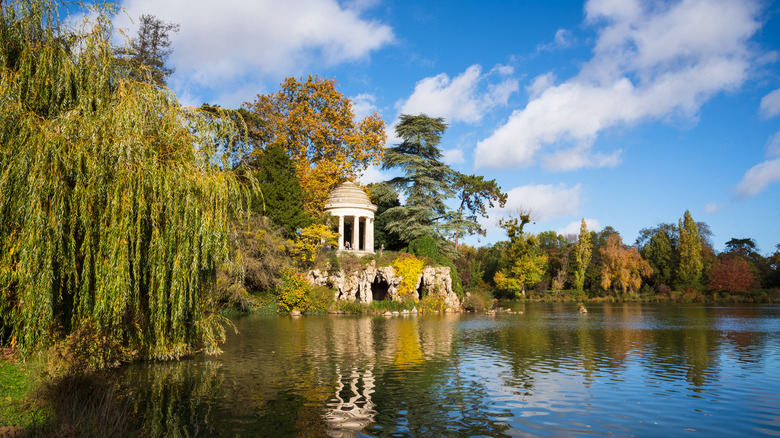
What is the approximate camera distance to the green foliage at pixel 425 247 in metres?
42.6

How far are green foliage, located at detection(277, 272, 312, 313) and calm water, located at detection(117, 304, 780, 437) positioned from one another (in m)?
13.8

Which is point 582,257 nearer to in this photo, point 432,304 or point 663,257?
point 663,257

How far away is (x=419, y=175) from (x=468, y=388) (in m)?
35.1

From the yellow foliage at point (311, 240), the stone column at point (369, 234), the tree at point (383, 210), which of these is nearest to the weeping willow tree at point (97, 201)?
the yellow foliage at point (311, 240)

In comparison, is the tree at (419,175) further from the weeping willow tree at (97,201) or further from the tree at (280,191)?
the weeping willow tree at (97,201)

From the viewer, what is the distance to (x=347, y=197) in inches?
1607

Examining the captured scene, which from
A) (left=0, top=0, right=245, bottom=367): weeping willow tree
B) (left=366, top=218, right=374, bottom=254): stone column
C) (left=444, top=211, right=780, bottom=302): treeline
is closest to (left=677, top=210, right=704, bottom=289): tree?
(left=444, top=211, right=780, bottom=302): treeline

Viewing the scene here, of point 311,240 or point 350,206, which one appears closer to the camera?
point 311,240

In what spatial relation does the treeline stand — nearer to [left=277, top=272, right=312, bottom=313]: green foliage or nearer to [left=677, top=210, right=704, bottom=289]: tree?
[left=677, top=210, right=704, bottom=289]: tree

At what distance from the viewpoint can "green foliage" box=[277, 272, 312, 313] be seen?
113 ft

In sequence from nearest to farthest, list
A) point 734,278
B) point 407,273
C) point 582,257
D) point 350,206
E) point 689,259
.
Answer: point 407,273
point 350,206
point 734,278
point 689,259
point 582,257

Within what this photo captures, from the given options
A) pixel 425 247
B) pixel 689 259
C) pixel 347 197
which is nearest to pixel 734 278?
pixel 689 259

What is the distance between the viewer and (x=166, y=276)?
11547 millimetres

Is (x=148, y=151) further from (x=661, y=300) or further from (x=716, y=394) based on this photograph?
(x=661, y=300)
